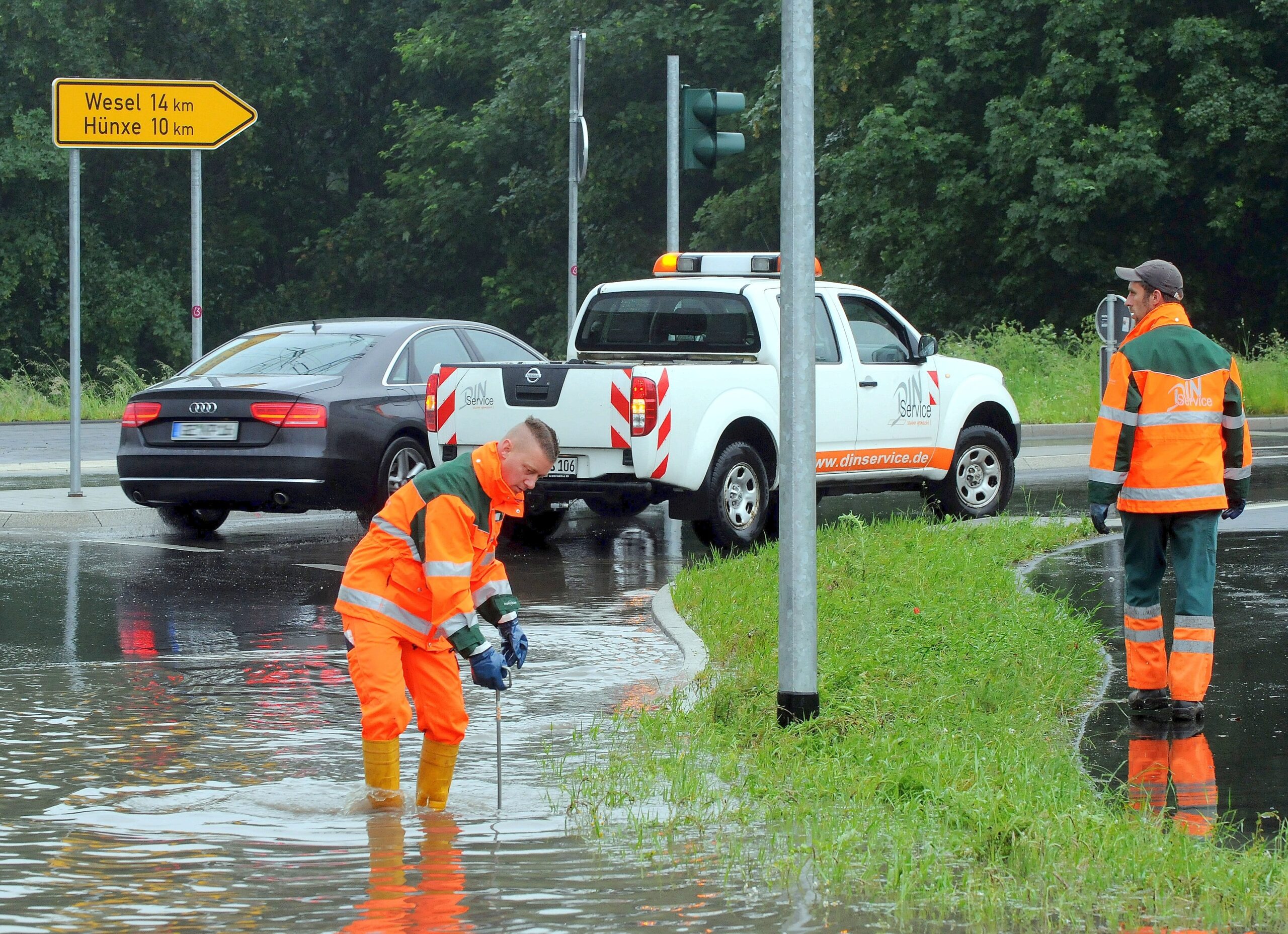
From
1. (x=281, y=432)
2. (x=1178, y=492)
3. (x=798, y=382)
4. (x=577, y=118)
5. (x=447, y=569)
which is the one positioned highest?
(x=577, y=118)

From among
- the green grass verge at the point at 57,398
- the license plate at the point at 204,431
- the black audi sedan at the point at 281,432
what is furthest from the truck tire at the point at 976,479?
the green grass verge at the point at 57,398

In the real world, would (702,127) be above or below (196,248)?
above

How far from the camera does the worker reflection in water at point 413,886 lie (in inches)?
187

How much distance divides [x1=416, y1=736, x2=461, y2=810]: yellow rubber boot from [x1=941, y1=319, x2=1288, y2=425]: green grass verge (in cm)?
1820

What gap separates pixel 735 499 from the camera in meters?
→ 12.9

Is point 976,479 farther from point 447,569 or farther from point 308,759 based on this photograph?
point 447,569

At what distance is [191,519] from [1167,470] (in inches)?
337

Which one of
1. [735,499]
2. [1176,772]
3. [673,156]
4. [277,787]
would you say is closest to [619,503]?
[735,499]

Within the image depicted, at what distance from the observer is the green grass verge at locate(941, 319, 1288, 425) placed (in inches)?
948

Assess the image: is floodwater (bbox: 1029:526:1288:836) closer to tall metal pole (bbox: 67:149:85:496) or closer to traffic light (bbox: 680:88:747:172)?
traffic light (bbox: 680:88:747:172)

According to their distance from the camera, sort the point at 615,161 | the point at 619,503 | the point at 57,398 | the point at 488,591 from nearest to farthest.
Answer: the point at 488,591 < the point at 619,503 < the point at 57,398 < the point at 615,161

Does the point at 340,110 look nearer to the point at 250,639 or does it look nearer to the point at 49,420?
the point at 49,420

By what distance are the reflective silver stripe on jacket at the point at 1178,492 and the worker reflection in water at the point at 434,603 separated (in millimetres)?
2708

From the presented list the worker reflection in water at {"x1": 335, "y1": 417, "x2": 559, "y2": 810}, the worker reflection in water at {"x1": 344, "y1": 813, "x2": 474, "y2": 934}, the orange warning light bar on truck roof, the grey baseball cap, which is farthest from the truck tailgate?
the worker reflection in water at {"x1": 344, "y1": 813, "x2": 474, "y2": 934}
